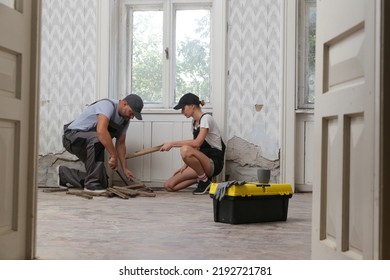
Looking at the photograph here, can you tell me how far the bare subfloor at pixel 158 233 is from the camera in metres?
2.54

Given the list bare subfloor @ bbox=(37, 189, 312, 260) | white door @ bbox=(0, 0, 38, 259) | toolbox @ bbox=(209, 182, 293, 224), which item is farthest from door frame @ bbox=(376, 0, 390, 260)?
toolbox @ bbox=(209, 182, 293, 224)

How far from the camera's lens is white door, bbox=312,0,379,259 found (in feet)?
5.43

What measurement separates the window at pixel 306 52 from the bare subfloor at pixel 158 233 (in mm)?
1659

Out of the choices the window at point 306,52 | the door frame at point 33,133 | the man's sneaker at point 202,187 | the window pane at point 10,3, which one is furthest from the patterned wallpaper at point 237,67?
the window pane at point 10,3

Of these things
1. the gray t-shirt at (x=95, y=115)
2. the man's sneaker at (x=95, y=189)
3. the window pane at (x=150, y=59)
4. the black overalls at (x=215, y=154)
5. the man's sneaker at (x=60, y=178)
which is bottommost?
the man's sneaker at (x=95, y=189)

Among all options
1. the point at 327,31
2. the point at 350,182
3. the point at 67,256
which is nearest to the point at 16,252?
the point at 67,256

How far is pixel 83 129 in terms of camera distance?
18.7 feet

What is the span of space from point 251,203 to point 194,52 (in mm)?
3214

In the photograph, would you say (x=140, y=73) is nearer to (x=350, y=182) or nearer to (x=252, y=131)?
(x=252, y=131)

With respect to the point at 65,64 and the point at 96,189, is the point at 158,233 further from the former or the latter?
the point at 65,64

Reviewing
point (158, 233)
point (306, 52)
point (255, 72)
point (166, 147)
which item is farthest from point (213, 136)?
point (158, 233)

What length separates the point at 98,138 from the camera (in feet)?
18.0

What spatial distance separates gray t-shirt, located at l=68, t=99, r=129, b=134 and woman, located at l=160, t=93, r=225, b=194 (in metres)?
0.62

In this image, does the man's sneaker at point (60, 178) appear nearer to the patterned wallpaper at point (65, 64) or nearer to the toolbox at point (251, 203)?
the patterned wallpaper at point (65, 64)
